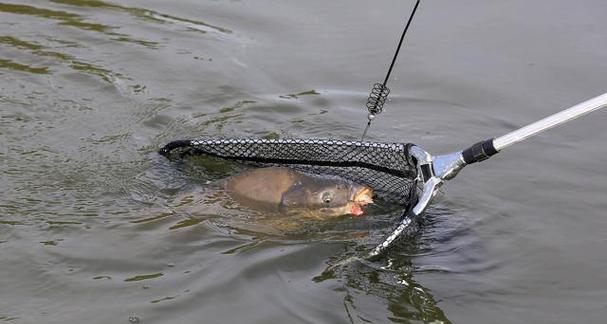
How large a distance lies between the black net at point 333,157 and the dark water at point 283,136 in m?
0.23

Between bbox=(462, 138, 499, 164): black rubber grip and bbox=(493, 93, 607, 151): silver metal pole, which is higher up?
bbox=(493, 93, 607, 151): silver metal pole

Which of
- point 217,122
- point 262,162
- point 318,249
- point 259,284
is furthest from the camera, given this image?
point 217,122

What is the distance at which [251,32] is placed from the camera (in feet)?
25.8

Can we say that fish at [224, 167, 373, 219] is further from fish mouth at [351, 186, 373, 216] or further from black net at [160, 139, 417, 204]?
black net at [160, 139, 417, 204]

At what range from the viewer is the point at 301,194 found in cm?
473

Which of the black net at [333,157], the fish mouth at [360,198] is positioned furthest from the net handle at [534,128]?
the fish mouth at [360,198]

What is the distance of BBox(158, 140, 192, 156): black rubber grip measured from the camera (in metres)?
5.15

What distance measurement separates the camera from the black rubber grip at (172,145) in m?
5.15

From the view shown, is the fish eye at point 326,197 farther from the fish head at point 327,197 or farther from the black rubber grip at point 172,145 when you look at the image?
the black rubber grip at point 172,145

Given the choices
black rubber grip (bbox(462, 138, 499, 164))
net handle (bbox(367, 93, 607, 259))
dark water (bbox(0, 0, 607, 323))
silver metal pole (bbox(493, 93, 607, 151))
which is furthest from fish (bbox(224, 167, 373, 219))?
silver metal pole (bbox(493, 93, 607, 151))

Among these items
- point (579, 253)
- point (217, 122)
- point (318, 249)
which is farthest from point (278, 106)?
point (579, 253)

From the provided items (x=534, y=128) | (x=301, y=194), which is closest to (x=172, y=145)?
(x=301, y=194)

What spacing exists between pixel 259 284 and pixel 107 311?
2.35 feet

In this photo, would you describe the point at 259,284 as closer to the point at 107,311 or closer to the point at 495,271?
the point at 107,311
